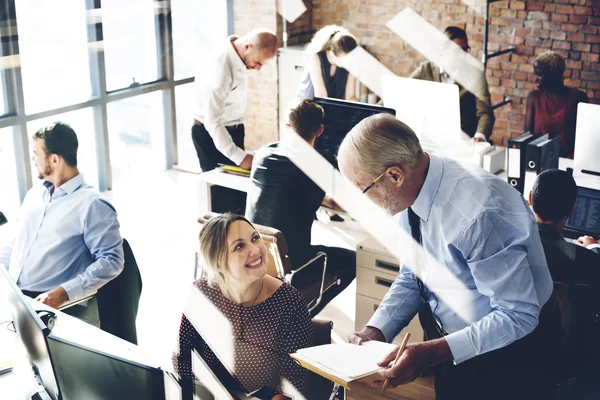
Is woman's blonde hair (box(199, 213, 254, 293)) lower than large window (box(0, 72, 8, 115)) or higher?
lower

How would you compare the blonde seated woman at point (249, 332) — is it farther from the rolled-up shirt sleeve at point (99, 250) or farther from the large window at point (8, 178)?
the large window at point (8, 178)

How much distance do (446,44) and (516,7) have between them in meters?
1.18

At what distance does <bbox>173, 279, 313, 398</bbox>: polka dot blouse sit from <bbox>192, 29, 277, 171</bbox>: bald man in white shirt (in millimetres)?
2215

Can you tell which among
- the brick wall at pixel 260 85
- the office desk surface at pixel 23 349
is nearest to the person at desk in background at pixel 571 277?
the office desk surface at pixel 23 349

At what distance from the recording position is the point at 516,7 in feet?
19.7

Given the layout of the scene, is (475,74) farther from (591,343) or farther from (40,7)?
(40,7)

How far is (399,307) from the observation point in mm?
2361

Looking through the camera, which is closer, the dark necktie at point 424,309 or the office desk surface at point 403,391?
the dark necktie at point 424,309

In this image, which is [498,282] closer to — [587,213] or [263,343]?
[263,343]

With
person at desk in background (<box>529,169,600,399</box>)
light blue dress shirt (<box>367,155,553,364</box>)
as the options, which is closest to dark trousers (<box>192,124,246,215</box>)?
person at desk in background (<box>529,169,600,399</box>)

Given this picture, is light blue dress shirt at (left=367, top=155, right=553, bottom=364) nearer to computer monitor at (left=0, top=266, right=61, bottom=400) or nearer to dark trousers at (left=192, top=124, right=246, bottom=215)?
computer monitor at (left=0, top=266, right=61, bottom=400)

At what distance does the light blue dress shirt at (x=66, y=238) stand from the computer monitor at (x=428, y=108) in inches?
74.2

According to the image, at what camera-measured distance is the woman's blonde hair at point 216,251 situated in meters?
2.63

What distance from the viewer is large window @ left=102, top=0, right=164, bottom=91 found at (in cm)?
602
